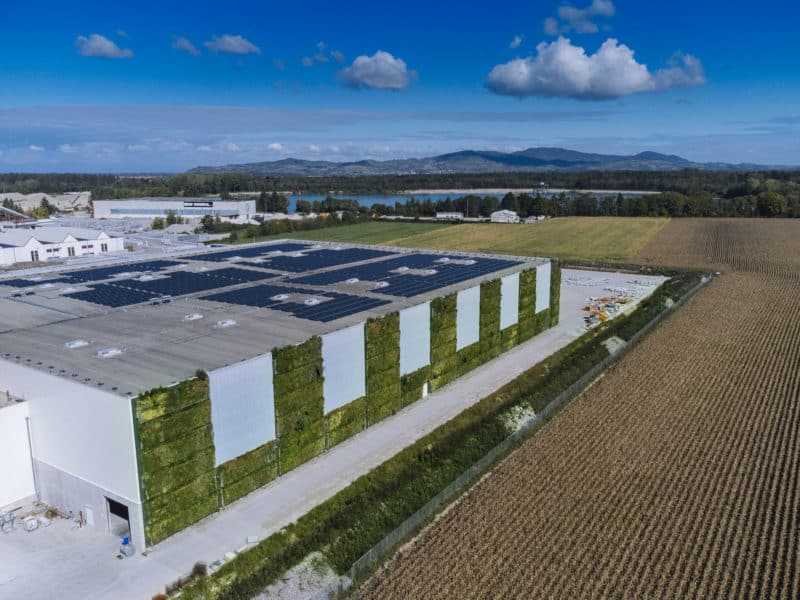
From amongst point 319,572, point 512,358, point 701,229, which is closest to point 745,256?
point 701,229

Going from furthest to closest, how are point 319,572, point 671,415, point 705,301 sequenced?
point 705,301 → point 671,415 → point 319,572

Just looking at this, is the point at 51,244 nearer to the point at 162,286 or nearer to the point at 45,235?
the point at 45,235

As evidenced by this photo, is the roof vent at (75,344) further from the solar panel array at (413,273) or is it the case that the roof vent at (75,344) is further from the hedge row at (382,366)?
the solar panel array at (413,273)

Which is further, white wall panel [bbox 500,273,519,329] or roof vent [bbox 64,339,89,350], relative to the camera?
→ white wall panel [bbox 500,273,519,329]

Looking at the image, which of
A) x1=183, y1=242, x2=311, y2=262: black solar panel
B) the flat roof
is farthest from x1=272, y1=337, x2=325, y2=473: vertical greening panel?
x1=183, y1=242, x2=311, y2=262: black solar panel

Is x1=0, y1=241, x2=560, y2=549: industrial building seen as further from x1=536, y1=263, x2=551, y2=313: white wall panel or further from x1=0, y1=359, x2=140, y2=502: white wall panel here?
x1=536, y1=263, x2=551, y2=313: white wall panel

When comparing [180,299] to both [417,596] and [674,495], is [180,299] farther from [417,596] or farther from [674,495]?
[674,495]

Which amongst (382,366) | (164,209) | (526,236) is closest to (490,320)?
(382,366)
